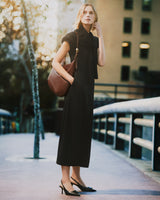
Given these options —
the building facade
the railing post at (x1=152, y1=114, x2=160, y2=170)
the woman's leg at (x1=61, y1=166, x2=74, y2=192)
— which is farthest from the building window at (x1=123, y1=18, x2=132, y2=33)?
the woman's leg at (x1=61, y1=166, x2=74, y2=192)

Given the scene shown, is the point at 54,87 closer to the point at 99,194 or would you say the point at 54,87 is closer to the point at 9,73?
the point at 99,194

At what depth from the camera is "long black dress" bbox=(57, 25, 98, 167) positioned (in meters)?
3.79

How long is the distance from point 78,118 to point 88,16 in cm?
95

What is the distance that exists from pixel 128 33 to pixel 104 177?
42.4 meters

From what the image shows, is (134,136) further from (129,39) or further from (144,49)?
(144,49)

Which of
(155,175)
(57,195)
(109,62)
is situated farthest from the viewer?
(109,62)

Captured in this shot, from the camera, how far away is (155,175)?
4.82 m

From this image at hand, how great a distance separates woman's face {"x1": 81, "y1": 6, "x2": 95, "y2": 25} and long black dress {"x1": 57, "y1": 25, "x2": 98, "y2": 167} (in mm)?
175

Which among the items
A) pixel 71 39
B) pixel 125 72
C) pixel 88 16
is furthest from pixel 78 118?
pixel 125 72

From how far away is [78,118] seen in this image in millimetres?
3811

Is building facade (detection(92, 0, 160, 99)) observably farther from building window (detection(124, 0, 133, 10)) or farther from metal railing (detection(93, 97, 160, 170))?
metal railing (detection(93, 97, 160, 170))

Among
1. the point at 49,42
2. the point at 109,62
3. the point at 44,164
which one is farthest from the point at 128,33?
the point at 44,164

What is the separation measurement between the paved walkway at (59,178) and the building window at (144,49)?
1625 inches

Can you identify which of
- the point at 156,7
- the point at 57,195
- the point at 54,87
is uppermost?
the point at 156,7
